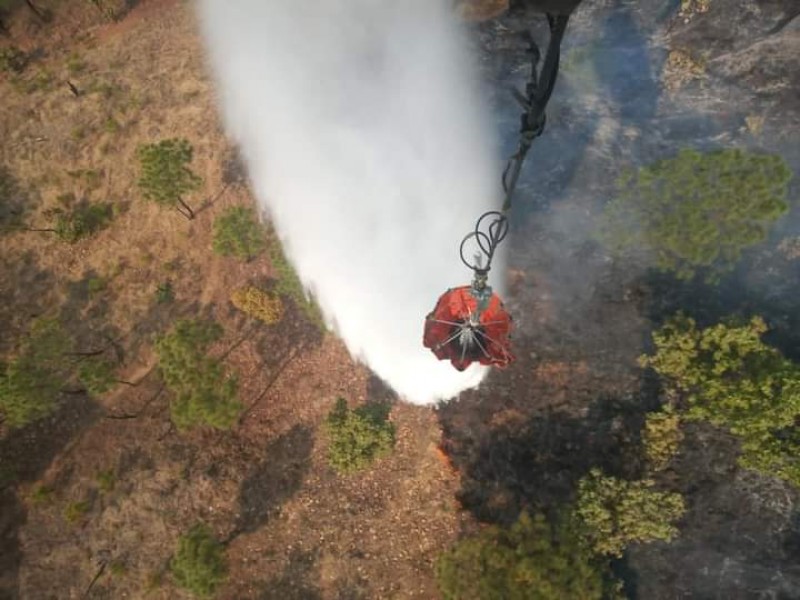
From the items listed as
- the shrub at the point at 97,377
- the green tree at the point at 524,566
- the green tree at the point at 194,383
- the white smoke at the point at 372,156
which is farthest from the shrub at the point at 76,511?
the green tree at the point at 524,566

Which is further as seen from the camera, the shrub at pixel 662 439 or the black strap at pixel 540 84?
the shrub at pixel 662 439

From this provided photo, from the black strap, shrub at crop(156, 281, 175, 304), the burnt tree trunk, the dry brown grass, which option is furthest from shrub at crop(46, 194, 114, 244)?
the black strap

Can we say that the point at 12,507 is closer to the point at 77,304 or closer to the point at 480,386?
the point at 77,304

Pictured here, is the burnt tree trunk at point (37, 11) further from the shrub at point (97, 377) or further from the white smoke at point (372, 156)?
the shrub at point (97, 377)

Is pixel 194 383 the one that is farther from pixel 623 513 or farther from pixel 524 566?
pixel 623 513

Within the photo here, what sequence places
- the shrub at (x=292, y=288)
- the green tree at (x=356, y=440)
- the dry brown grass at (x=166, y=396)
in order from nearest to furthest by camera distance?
1. the green tree at (x=356, y=440)
2. the dry brown grass at (x=166, y=396)
3. the shrub at (x=292, y=288)

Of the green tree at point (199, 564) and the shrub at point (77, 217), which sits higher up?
the shrub at point (77, 217)

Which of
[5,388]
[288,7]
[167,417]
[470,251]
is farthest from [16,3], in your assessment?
[470,251]
